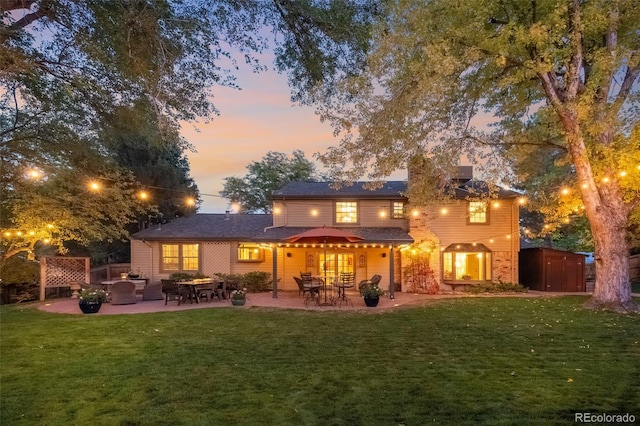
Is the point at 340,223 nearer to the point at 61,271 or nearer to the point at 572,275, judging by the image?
the point at 572,275

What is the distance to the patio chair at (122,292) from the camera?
11992mm

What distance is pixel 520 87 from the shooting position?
1246 centimetres

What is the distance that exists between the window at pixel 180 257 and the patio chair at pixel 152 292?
131 inches

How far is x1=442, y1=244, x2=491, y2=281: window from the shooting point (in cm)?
1570

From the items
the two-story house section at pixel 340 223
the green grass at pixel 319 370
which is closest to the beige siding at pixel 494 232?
the two-story house section at pixel 340 223

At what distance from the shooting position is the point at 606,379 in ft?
15.7

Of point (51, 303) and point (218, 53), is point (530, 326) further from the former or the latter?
point (51, 303)

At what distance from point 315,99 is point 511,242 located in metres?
12.7

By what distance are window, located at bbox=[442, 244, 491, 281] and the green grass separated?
661cm

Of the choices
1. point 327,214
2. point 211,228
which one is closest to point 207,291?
point 211,228

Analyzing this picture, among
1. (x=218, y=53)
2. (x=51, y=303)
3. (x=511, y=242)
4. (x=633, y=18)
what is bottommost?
(x=51, y=303)

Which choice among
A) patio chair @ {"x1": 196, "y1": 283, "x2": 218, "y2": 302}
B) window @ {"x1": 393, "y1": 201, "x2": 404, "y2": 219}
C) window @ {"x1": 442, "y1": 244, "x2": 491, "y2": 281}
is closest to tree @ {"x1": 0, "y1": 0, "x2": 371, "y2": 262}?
patio chair @ {"x1": 196, "y1": 283, "x2": 218, "y2": 302}

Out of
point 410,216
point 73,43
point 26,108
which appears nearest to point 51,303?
point 26,108

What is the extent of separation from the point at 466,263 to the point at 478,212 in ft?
7.63
